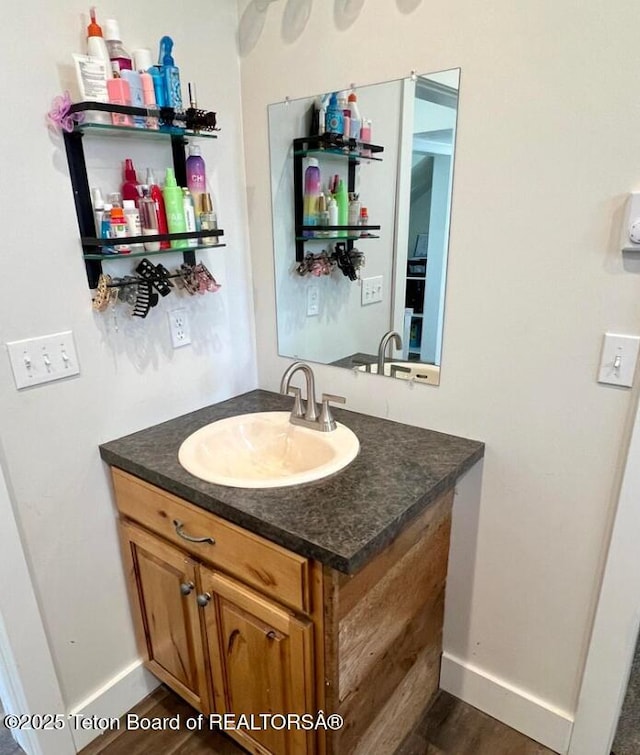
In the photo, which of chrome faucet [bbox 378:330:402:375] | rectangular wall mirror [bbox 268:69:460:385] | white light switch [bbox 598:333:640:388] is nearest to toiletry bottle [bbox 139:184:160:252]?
rectangular wall mirror [bbox 268:69:460:385]

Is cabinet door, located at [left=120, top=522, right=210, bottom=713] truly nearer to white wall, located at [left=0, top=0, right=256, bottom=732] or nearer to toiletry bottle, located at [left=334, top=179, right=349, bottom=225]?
white wall, located at [left=0, top=0, right=256, bottom=732]

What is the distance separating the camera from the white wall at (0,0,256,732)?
3.66 ft

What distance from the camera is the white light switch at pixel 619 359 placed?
1072mm

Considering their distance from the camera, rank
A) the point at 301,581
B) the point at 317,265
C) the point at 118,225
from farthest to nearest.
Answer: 1. the point at 317,265
2. the point at 118,225
3. the point at 301,581

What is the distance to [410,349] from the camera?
1.42 metres

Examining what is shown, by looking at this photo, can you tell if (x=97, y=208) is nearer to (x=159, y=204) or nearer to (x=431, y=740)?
(x=159, y=204)

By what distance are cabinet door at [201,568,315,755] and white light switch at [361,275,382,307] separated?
87cm

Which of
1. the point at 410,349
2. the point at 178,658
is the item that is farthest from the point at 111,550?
the point at 410,349

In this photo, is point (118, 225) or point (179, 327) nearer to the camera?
point (118, 225)

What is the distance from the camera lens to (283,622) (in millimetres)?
1079

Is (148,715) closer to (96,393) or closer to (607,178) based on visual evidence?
(96,393)

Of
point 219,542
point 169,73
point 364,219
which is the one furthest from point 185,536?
point 169,73

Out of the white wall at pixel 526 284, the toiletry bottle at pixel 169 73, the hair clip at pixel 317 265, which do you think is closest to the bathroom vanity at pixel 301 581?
the white wall at pixel 526 284

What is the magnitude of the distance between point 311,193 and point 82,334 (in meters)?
0.80
